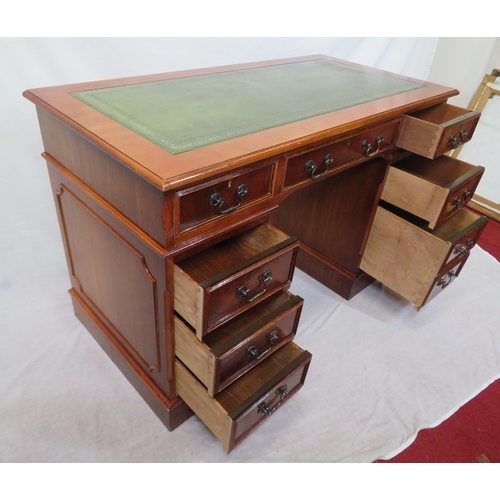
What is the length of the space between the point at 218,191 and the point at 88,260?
55 cm

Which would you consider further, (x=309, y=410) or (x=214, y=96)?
(x=309, y=410)

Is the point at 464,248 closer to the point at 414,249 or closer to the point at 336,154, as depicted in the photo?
the point at 414,249

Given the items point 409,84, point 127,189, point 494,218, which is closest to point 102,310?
point 127,189

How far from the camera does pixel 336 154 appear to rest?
1068 mm

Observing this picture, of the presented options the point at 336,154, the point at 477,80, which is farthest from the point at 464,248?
the point at 477,80

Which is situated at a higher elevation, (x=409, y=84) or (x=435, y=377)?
(x=409, y=84)

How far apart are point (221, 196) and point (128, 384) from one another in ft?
2.41

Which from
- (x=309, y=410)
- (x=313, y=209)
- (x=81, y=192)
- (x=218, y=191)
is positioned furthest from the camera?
(x=313, y=209)

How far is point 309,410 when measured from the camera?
122 cm

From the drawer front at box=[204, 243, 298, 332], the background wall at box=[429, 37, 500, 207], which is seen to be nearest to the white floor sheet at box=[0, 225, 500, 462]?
the drawer front at box=[204, 243, 298, 332]

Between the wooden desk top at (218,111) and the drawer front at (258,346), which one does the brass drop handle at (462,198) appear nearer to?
the wooden desk top at (218,111)

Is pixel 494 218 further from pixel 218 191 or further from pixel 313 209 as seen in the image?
pixel 218 191

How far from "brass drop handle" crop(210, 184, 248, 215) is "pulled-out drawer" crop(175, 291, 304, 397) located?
0.27m

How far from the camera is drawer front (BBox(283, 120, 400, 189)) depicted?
96 centimetres
